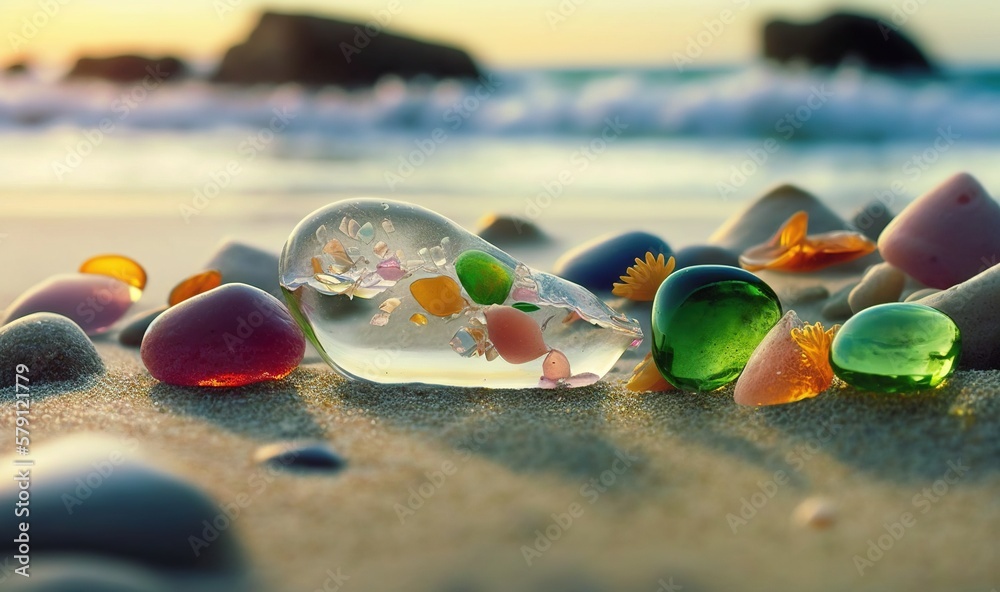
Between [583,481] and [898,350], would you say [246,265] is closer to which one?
[583,481]

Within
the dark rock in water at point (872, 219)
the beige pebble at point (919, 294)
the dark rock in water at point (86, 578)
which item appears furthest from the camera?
the dark rock in water at point (872, 219)

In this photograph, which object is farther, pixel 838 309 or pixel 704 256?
pixel 704 256

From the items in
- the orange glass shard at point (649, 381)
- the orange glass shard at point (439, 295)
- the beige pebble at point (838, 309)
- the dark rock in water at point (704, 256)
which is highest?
the orange glass shard at point (439, 295)

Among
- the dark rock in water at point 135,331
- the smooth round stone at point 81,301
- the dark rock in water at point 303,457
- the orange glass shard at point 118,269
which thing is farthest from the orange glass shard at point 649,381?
the orange glass shard at point 118,269

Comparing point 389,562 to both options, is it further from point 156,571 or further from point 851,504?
point 851,504

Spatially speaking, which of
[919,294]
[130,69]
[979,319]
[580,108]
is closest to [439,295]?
[979,319]

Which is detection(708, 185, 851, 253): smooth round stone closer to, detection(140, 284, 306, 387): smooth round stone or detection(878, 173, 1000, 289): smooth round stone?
detection(878, 173, 1000, 289): smooth round stone

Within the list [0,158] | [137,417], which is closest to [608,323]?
[137,417]

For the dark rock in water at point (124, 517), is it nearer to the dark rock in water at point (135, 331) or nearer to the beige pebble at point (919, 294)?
the dark rock in water at point (135, 331)
